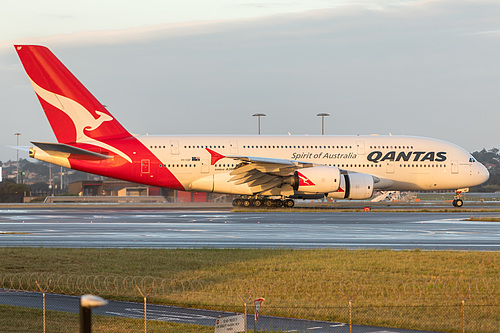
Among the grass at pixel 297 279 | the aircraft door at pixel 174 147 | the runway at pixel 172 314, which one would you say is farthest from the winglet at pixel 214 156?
the runway at pixel 172 314

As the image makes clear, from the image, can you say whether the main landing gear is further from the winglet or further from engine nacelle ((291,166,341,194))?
the winglet

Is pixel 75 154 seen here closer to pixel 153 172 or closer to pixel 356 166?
pixel 153 172

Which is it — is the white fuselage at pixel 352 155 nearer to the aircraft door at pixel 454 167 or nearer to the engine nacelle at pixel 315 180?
the aircraft door at pixel 454 167

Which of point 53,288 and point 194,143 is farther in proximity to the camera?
point 194,143

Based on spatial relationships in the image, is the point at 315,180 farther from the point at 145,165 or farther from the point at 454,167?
the point at 454,167

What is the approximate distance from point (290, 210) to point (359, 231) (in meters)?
13.4

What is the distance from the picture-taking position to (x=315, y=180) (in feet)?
145

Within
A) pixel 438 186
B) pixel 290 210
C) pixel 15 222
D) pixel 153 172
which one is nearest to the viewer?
pixel 15 222

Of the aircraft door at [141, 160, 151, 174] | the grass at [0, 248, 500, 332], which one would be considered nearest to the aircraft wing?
the aircraft door at [141, 160, 151, 174]

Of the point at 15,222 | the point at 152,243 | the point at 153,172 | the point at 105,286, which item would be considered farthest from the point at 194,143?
the point at 105,286

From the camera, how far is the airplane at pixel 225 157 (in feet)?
147

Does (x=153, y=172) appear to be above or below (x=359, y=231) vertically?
above

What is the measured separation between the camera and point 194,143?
154 feet

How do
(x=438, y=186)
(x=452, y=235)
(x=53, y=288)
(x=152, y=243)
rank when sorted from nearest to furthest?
(x=53, y=288) < (x=152, y=243) < (x=452, y=235) < (x=438, y=186)
